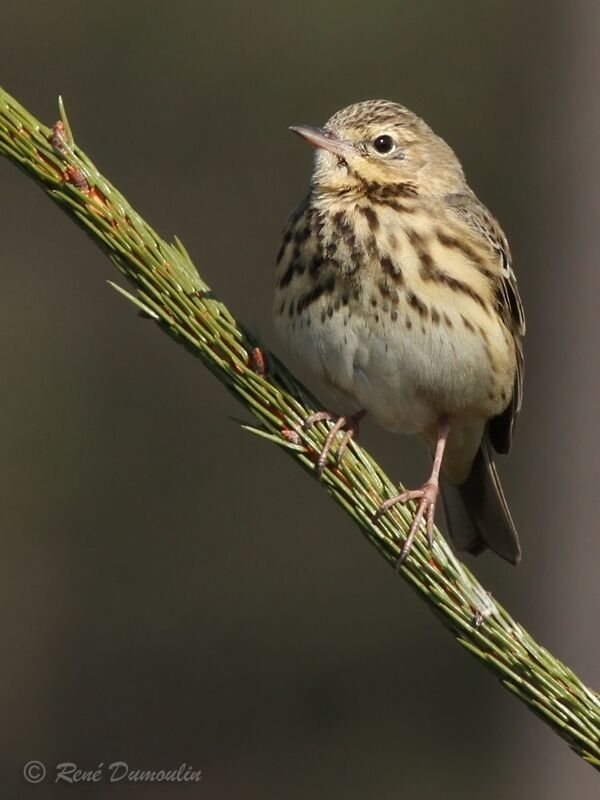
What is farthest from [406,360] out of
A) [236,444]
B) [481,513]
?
[236,444]

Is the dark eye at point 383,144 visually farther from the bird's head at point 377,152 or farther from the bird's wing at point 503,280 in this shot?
the bird's wing at point 503,280

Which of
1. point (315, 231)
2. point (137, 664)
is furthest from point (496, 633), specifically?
point (137, 664)

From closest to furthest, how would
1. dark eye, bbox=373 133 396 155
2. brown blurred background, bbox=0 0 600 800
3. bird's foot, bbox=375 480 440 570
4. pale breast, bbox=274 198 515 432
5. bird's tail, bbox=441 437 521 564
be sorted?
1. bird's foot, bbox=375 480 440 570
2. pale breast, bbox=274 198 515 432
3. dark eye, bbox=373 133 396 155
4. bird's tail, bbox=441 437 521 564
5. brown blurred background, bbox=0 0 600 800

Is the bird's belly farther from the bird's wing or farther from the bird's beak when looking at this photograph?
the bird's beak

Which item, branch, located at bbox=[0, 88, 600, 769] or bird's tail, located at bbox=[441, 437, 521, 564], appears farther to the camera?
bird's tail, located at bbox=[441, 437, 521, 564]

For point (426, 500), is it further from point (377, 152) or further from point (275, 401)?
point (377, 152)

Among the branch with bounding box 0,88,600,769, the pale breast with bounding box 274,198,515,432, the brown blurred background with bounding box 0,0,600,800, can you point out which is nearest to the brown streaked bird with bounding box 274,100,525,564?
the pale breast with bounding box 274,198,515,432

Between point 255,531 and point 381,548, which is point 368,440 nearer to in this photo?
point 255,531
